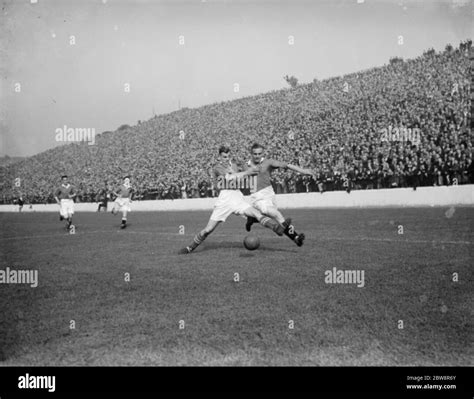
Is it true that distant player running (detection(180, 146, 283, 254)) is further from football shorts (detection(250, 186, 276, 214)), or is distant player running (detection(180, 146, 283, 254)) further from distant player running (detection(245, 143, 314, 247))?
football shorts (detection(250, 186, 276, 214))

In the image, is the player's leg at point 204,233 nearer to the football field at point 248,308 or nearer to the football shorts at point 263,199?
the football field at point 248,308

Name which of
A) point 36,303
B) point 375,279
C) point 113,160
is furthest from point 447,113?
point 113,160

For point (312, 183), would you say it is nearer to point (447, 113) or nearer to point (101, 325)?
point (447, 113)

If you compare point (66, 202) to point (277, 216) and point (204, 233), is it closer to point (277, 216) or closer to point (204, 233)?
point (204, 233)

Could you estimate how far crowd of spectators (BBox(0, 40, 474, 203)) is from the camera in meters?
23.3

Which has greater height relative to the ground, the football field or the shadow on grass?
the shadow on grass

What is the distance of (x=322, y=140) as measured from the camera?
28719mm

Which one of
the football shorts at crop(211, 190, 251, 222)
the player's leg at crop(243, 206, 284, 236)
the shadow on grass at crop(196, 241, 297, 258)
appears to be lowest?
the shadow on grass at crop(196, 241, 297, 258)

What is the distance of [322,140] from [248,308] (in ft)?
78.2

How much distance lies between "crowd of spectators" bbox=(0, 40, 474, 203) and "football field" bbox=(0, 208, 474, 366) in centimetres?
584

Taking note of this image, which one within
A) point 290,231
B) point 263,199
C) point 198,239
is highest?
point 263,199

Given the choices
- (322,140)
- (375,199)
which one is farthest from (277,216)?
(322,140)

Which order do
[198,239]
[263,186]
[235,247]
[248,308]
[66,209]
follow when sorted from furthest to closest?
[66,209] → [235,247] → [263,186] → [198,239] → [248,308]

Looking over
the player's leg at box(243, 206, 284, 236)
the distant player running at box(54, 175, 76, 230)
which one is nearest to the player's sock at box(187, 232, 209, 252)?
the player's leg at box(243, 206, 284, 236)
